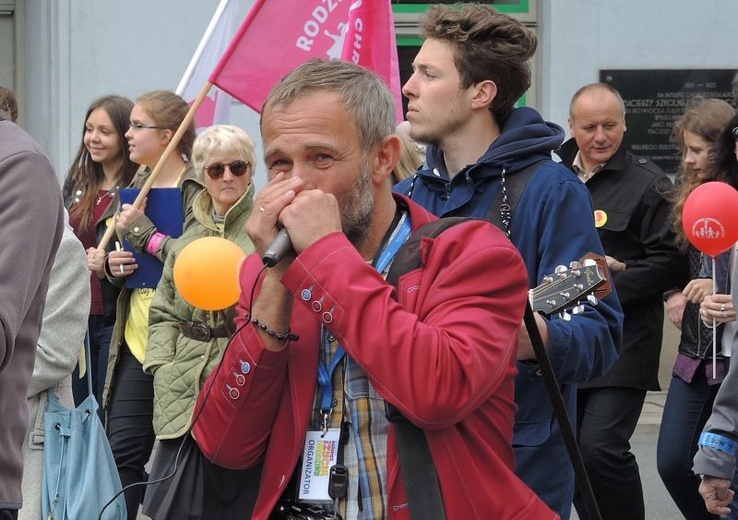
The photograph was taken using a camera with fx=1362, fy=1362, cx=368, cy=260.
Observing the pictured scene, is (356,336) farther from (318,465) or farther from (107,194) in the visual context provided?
(107,194)

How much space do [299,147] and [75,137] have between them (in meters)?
7.58

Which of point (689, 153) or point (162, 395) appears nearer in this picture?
point (162, 395)

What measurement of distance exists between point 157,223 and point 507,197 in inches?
120

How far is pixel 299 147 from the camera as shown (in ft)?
8.55

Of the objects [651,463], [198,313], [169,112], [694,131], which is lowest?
[651,463]

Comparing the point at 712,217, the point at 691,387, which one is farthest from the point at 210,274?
the point at 691,387

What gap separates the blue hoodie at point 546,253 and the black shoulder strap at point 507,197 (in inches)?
0.5

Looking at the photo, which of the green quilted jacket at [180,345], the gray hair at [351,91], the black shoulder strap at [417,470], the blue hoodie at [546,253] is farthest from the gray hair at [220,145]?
the black shoulder strap at [417,470]

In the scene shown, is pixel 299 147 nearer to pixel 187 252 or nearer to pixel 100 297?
pixel 187 252

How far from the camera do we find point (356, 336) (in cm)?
241

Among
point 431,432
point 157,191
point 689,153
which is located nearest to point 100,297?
point 157,191

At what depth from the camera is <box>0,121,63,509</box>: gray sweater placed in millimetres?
2600

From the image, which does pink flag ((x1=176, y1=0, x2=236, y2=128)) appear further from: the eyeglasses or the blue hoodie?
the blue hoodie

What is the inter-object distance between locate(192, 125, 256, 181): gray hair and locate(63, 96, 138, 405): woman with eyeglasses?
1.15 metres
